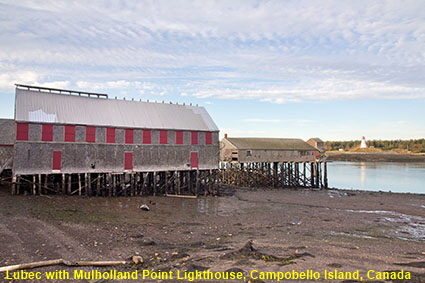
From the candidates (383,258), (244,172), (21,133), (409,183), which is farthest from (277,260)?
(409,183)

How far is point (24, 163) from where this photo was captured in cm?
2536

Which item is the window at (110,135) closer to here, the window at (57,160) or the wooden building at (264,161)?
the window at (57,160)

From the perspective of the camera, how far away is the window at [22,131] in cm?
2538

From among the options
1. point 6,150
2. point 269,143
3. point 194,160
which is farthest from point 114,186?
point 269,143

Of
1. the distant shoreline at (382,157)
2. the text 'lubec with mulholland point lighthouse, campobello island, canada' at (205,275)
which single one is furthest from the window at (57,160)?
the distant shoreline at (382,157)

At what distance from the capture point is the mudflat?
37.1ft

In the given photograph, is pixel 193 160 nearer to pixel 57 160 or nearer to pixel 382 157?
pixel 57 160

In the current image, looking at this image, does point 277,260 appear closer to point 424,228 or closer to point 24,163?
point 424,228

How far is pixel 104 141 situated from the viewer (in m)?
28.8

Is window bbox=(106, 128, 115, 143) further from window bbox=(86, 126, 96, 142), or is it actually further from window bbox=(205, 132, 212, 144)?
window bbox=(205, 132, 212, 144)

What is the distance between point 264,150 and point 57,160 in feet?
84.7

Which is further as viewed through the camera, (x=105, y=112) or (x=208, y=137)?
(x=208, y=137)

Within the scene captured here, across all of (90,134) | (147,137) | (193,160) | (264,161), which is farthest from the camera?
(264,161)

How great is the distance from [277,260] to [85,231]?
970 centimetres
